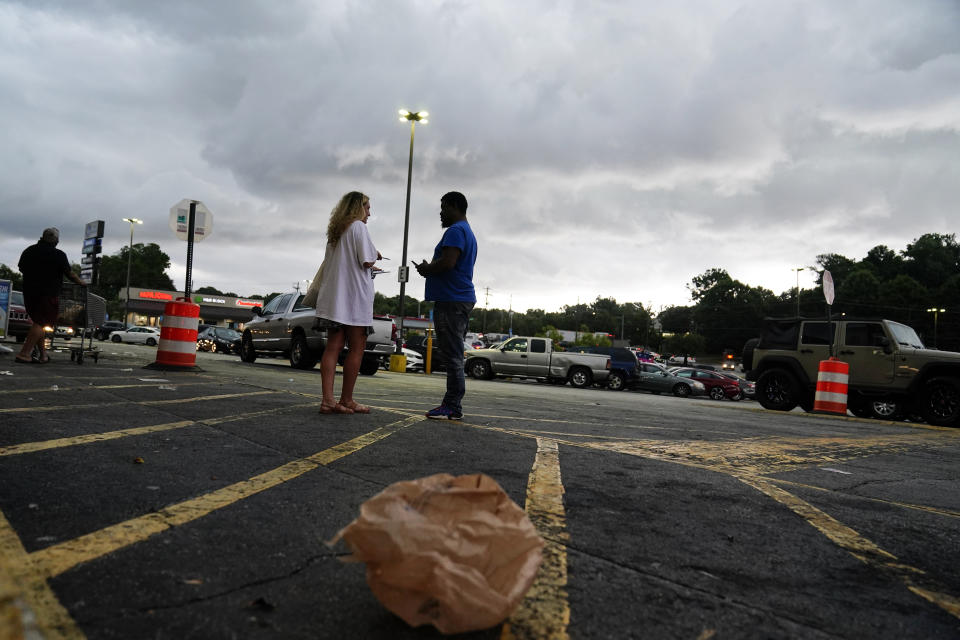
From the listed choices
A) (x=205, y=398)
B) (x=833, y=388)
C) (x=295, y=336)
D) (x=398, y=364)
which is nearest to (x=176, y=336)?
(x=205, y=398)

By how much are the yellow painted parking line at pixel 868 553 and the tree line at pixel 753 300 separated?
6038 centimetres

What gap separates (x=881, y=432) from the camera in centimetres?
805

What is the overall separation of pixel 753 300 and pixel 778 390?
354 feet

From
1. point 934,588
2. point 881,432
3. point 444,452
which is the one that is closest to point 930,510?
point 934,588

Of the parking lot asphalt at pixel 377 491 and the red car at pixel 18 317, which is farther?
the red car at pixel 18 317

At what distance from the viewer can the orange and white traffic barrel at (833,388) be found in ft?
35.8

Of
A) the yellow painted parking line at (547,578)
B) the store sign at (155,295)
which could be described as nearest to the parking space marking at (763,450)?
the yellow painted parking line at (547,578)

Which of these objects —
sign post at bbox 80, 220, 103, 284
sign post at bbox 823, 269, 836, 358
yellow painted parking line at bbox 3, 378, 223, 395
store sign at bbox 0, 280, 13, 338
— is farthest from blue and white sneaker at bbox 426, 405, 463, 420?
sign post at bbox 80, 220, 103, 284

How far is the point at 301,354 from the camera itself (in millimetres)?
13570

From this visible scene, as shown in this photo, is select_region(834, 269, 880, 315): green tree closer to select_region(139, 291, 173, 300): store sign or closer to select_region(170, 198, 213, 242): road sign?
select_region(170, 198, 213, 242): road sign

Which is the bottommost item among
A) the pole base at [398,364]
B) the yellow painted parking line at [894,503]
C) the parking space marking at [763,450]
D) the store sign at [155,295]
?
the pole base at [398,364]

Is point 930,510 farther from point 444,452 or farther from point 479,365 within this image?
point 479,365

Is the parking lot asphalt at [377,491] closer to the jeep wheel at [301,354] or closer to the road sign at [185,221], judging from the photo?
the road sign at [185,221]

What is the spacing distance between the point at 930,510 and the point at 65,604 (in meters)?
3.62
